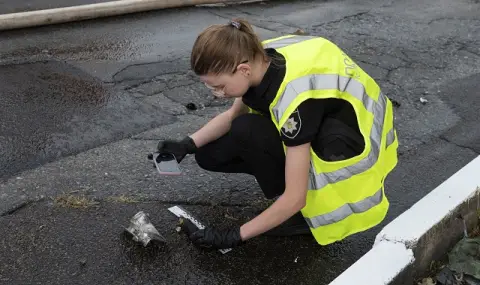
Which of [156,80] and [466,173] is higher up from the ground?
[466,173]

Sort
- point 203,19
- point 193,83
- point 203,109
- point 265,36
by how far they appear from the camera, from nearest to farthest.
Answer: point 203,109 < point 193,83 < point 265,36 < point 203,19

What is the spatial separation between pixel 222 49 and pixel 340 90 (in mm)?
561

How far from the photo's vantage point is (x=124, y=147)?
3.67 meters

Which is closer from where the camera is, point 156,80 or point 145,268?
A: point 145,268

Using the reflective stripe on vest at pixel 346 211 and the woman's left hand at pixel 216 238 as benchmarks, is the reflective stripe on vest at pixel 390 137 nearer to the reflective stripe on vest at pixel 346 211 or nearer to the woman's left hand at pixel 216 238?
the reflective stripe on vest at pixel 346 211

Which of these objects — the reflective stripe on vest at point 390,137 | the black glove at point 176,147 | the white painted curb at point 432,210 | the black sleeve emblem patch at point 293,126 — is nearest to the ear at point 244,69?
the black sleeve emblem patch at point 293,126

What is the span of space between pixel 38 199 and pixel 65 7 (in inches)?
155

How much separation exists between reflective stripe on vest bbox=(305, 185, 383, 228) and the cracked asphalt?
261 millimetres

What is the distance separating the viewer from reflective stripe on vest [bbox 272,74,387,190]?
2352mm

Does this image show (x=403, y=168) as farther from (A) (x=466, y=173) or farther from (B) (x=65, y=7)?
(B) (x=65, y=7)

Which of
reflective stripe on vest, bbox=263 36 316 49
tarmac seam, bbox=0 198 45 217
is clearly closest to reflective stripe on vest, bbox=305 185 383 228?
reflective stripe on vest, bbox=263 36 316 49

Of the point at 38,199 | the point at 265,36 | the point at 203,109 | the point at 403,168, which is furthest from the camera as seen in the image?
the point at 265,36

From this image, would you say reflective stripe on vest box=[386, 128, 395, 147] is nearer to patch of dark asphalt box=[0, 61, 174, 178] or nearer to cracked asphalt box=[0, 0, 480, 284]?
cracked asphalt box=[0, 0, 480, 284]

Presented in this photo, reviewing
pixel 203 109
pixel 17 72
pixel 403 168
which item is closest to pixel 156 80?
pixel 203 109
